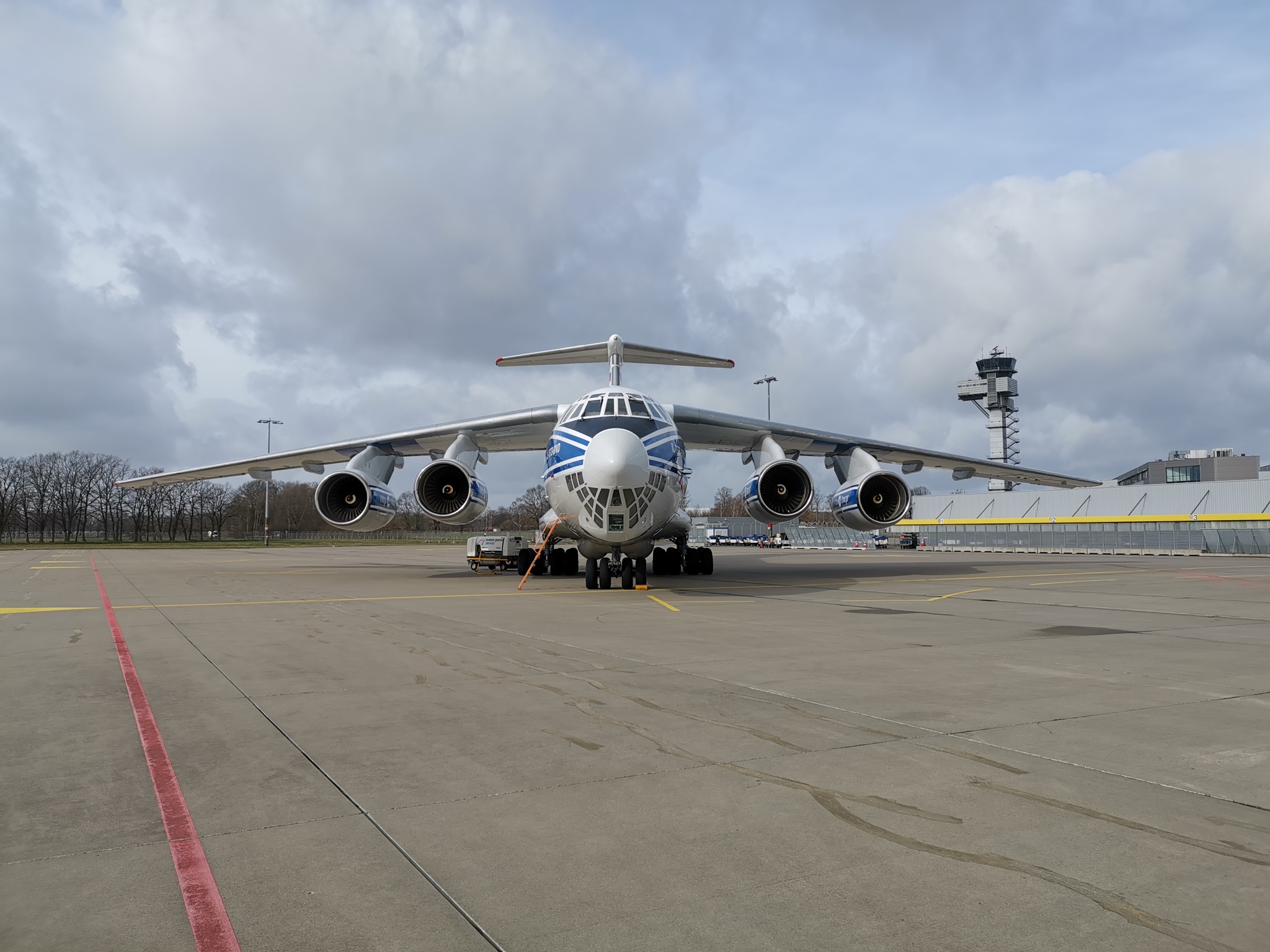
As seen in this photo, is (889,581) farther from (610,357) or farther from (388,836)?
(388,836)

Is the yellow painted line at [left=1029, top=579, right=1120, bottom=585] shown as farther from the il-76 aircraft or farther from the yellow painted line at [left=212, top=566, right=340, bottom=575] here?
the yellow painted line at [left=212, top=566, right=340, bottom=575]

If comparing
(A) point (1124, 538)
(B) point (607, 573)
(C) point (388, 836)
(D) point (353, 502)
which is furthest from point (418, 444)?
(A) point (1124, 538)

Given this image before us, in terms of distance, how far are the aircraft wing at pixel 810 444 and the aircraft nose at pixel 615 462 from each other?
16.5ft

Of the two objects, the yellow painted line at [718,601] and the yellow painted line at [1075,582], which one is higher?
the yellow painted line at [1075,582]

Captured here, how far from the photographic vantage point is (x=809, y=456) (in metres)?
23.6

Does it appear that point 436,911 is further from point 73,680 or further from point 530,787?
point 73,680

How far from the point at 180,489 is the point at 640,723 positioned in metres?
104

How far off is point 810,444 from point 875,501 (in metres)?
2.79

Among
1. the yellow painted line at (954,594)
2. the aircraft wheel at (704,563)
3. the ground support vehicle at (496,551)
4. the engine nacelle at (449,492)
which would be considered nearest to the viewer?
the yellow painted line at (954,594)

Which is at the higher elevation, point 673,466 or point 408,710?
point 673,466

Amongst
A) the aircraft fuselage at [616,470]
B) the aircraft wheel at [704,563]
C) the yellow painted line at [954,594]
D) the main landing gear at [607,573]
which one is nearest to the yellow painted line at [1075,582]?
the yellow painted line at [954,594]

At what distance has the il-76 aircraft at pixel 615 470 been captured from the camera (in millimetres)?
14352

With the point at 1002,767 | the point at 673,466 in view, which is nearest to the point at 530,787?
the point at 1002,767

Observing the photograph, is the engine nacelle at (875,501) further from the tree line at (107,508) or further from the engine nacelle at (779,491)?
the tree line at (107,508)
